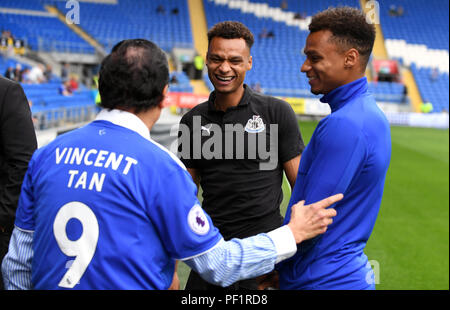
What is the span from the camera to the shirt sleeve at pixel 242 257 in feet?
4.58

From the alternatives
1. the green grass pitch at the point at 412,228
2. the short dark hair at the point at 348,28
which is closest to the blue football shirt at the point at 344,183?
the short dark hair at the point at 348,28

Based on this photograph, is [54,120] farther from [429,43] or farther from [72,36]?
[429,43]

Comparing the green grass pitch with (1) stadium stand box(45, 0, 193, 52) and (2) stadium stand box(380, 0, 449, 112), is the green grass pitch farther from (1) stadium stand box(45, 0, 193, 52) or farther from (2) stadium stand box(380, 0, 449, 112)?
(2) stadium stand box(380, 0, 449, 112)

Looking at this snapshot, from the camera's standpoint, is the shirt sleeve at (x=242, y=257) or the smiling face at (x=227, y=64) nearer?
the shirt sleeve at (x=242, y=257)

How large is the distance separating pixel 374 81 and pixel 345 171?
75.4ft

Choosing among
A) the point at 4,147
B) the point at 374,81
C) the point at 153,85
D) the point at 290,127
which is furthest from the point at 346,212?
the point at 374,81

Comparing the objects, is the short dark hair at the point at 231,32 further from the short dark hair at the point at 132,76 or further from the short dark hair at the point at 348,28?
the short dark hair at the point at 132,76

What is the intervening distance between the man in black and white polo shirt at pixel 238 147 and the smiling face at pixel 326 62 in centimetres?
80

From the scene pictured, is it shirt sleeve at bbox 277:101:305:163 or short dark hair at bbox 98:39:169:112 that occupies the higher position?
short dark hair at bbox 98:39:169:112

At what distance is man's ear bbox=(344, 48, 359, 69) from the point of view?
161 cm

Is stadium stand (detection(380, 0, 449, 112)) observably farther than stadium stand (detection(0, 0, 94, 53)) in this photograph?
Yes

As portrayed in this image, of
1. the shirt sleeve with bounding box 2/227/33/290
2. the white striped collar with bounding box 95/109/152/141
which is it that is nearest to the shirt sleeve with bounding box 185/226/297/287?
the white striped collar with bounding box 95/109/152/141

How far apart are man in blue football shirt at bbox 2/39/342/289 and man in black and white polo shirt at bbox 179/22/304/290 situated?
93 centimetres

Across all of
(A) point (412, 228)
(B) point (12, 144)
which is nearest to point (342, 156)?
(B) point (12, 144)
